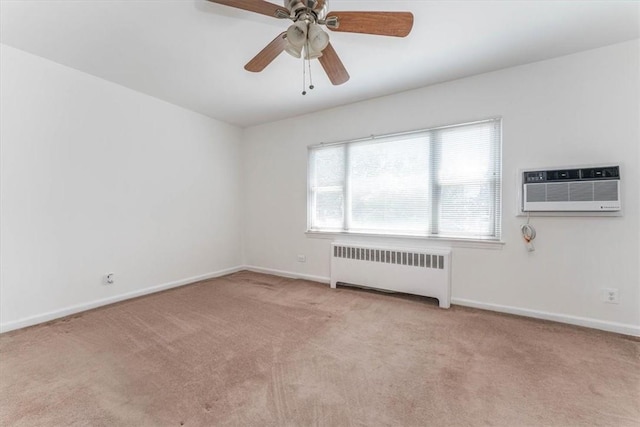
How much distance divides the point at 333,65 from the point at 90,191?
2.89 metres

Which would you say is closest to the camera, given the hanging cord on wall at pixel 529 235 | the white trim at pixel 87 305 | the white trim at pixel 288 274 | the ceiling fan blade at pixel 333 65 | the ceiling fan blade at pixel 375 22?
the ceiling fan blade at pixel 375 22

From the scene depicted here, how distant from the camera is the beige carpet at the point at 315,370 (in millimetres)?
1405

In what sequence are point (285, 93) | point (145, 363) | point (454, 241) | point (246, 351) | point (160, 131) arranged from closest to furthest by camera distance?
1. point (145, 363)
2. point (246, 351)
3. point (454, 241)
4. point (285, 93)
5. point (160, 131)

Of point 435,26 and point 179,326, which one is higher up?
point 435,26

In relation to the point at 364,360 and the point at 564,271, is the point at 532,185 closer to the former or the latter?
the point at 564,271

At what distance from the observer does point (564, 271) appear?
2.49m

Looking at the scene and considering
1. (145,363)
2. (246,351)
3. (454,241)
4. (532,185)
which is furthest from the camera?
(454,241)

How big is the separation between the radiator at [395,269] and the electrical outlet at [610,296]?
1.24 m

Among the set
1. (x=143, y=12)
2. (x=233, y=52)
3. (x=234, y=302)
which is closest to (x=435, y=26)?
(x=233, y=52)

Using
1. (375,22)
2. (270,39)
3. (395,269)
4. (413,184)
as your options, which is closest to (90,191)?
(270,39)

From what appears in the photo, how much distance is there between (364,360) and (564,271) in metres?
2.14

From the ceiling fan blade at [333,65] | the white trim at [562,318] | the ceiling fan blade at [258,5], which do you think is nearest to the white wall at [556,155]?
the white trim at [562,318]

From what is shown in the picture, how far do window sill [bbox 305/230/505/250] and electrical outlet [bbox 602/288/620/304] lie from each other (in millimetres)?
841

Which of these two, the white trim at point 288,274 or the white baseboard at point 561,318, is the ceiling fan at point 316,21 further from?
the white trim at point 288,274
